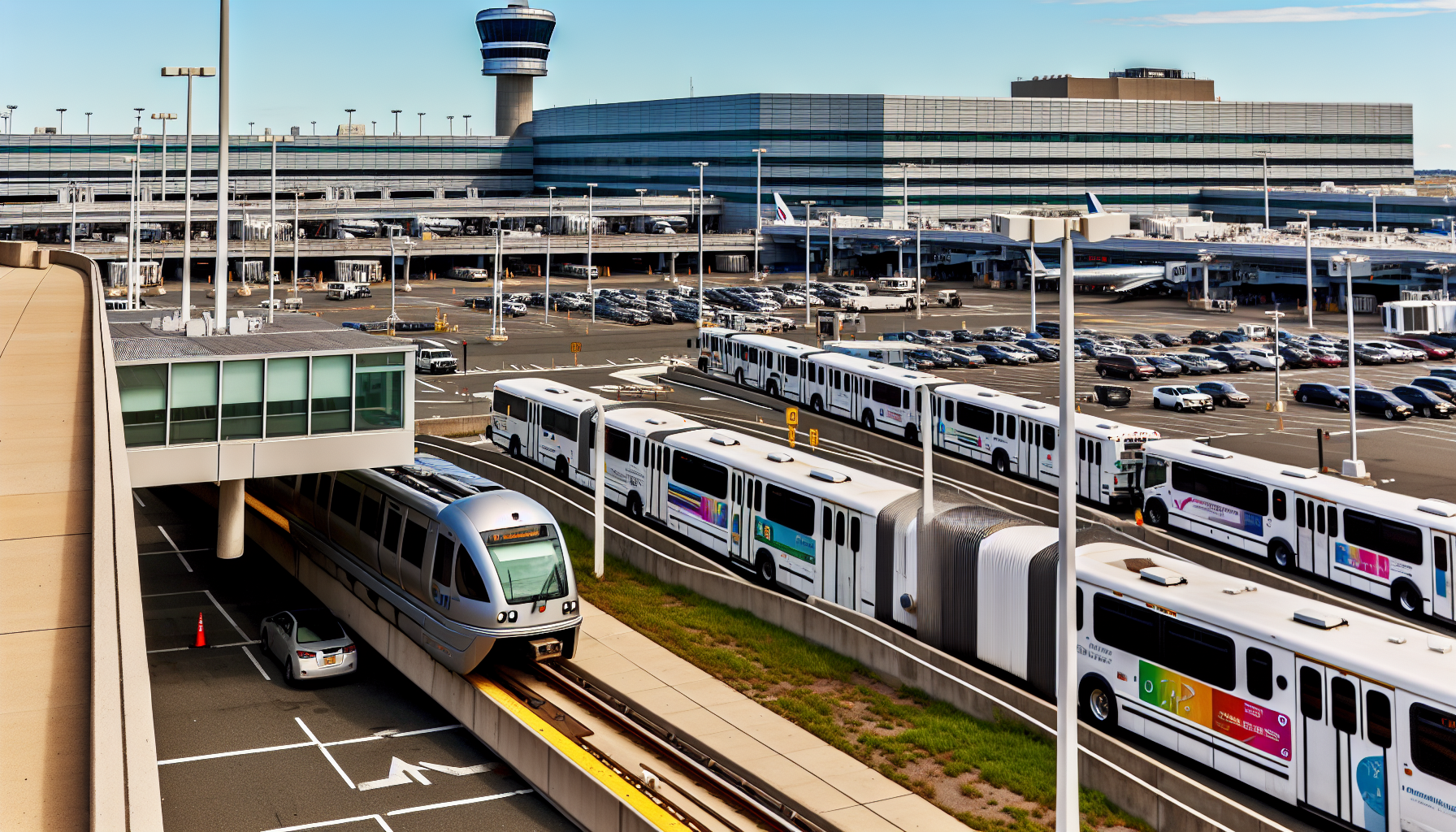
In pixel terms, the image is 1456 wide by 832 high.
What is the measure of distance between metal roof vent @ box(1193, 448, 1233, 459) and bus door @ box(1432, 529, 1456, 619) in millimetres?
7301

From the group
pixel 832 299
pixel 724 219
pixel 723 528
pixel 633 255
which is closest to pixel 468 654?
pixel 723 528

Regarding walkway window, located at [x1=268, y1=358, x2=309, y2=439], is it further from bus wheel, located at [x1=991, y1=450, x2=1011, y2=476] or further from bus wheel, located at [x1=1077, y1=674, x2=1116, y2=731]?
bus wheel, located at [x1=991, y1=450, x2=1011, y2=476]

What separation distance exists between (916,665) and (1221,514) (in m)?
14.0

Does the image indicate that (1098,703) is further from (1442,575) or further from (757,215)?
(757,215)

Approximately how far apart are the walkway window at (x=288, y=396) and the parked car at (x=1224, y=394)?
1704 inches

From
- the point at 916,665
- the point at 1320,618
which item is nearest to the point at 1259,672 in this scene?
the point at 1320,618

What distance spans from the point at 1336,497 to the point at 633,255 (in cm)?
12413

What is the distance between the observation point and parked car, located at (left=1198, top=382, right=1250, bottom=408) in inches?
2382

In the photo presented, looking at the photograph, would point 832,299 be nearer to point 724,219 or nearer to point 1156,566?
point 724,219

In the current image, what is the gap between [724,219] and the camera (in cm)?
16738

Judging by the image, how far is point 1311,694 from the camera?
1934cm

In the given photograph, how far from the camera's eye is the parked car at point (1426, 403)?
189ft

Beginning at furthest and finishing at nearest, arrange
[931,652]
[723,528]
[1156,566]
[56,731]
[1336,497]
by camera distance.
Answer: [723,528]
[1336,497]
[931,652]
[1156,566]
[56,731]

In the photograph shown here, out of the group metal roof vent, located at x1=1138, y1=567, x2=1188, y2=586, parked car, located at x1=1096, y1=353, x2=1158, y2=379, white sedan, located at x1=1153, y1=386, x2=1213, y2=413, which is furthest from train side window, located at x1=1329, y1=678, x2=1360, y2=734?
parked car, located at x1=1096, y1=353, x2=1158, y2=379
